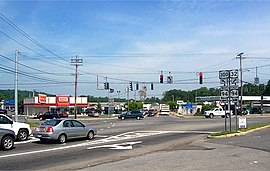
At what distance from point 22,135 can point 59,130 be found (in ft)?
9.51

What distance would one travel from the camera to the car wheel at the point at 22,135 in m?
19.2

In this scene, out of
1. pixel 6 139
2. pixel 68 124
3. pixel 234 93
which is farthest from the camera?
pixel 234 93

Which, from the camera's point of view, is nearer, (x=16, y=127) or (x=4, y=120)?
(x=4, y=120)

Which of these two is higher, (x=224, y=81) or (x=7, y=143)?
(x=224, y=81)

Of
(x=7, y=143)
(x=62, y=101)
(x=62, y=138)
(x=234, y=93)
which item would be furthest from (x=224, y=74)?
(x=62, y=101)

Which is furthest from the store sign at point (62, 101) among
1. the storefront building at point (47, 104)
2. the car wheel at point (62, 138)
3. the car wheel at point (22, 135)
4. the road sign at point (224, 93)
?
the car wheel at point (62, 138)

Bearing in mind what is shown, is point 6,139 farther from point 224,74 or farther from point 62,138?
point 224,74

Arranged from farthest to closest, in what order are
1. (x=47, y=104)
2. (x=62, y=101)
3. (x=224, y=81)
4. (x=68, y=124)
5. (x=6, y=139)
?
(x=62, y=101)
(x=47, y=104)
(x=224, y=81)
(x=68, y=124)
(x=6, y=139)

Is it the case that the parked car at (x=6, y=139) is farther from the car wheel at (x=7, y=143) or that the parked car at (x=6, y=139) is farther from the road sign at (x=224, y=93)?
the road sign at (x=224, y=93)

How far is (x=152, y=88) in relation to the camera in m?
51.3

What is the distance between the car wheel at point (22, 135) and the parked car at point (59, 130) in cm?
129

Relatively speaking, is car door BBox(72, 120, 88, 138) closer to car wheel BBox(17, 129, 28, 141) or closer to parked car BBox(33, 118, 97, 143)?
parked car BBox(33, 118, 97, 143)

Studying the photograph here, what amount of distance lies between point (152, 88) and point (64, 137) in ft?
111

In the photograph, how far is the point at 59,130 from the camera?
17.9 m
